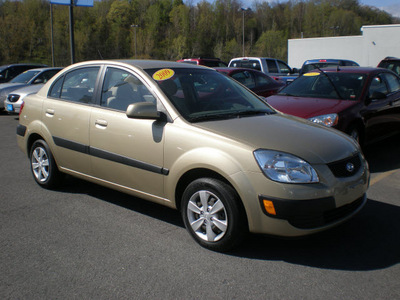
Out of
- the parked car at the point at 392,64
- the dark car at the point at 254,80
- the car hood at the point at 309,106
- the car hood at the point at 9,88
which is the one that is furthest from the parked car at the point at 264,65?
the car hood at the point at 309,106

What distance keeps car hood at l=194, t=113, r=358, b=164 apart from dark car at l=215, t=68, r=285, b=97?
662cm

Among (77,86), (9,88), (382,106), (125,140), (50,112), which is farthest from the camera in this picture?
(9,88)

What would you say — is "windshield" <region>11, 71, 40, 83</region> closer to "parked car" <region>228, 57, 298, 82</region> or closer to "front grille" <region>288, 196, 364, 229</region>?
"parked car" <region>228, 57, 298, 82</region>

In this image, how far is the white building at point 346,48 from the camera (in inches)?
1325

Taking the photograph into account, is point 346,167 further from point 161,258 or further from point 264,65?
point 264,65

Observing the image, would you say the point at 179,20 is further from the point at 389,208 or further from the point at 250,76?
the point at 389,208

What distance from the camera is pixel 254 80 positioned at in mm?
10773

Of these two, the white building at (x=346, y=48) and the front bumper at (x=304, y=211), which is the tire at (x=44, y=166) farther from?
the white building at (x=346, y=48)

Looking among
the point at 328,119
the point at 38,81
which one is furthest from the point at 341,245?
the point at 38,81

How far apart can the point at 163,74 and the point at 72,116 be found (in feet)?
3.87

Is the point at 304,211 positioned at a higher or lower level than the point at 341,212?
higher

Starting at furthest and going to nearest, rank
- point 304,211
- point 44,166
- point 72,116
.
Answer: point 44,166, point 72,116, point 304,211

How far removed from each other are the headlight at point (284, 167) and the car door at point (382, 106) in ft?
12.6

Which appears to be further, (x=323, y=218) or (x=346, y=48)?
(x=346, y=48)
